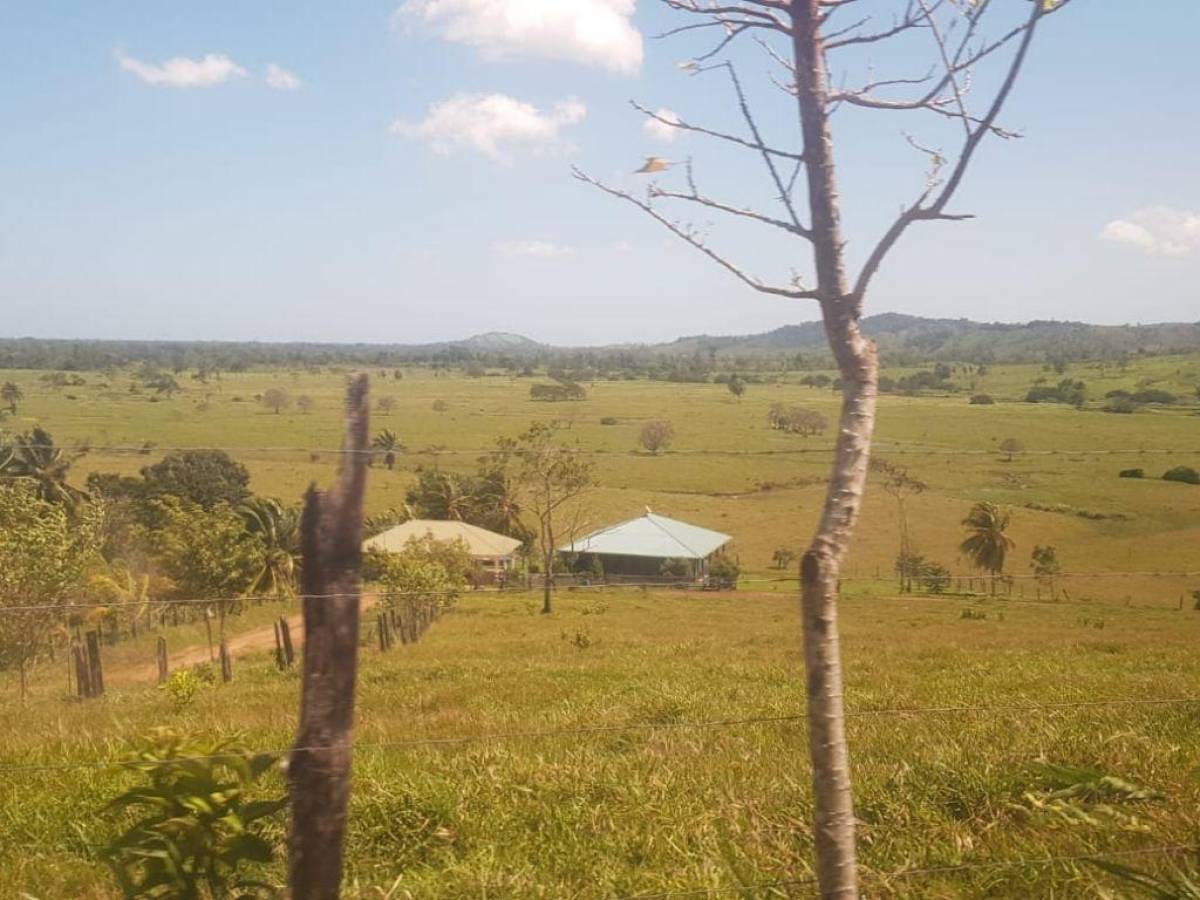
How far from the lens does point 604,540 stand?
22.7 ft

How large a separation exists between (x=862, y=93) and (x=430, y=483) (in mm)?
4138

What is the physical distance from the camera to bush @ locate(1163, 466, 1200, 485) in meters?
10.3

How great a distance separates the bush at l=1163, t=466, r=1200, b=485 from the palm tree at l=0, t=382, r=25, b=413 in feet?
63.5

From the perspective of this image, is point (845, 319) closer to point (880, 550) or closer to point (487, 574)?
point (880, 550)

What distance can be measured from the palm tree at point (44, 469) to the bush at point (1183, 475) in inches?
422

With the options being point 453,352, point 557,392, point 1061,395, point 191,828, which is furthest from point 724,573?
point 1061,395

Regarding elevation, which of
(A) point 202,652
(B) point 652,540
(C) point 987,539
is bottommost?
(A) point 202,652

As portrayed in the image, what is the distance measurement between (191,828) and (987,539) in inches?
356

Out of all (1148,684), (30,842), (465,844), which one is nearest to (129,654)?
(30,842)

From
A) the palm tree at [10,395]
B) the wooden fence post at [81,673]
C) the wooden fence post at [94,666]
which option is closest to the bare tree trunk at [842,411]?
the wooden fence post at [94,666]

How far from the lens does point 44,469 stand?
361 inches

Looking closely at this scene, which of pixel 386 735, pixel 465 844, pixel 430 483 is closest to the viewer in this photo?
pixel 465 844

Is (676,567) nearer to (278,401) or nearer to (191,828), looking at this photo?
(191,828)

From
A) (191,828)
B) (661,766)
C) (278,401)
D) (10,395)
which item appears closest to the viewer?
(191,828)
